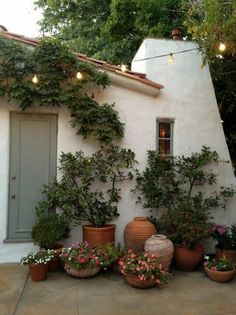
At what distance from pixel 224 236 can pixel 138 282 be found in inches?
81.0

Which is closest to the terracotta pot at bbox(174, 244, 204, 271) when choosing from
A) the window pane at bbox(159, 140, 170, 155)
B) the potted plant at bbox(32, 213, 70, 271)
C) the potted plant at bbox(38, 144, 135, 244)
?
the potted plant at bbox(38, 144, 135, 244)

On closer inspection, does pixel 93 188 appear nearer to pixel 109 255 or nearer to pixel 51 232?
pixel 51 232

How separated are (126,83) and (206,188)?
257 centimetres

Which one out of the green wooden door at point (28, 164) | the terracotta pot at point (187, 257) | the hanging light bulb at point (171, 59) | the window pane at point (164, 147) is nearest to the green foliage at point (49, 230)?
the green wooden door at point (28, 164)

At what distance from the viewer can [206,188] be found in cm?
675

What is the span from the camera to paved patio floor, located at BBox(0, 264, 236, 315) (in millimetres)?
4258

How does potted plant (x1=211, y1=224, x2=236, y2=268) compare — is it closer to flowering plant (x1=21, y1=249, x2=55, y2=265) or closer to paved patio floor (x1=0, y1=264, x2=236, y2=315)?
paved patio floor (x1=0, y1=264, x2=236, y2=315)

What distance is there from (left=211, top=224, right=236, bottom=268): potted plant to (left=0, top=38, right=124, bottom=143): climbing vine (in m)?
2.48

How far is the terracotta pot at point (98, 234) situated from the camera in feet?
19.2

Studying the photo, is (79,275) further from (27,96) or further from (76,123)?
(27,96)

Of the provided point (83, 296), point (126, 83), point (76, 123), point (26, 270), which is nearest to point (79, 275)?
point (83, 296)

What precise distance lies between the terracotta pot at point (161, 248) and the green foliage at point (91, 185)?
39.8 inches

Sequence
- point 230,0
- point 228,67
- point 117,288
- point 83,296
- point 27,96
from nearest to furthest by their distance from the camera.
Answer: point 83,296 < point 117,288 < point 230,0 < point 27,96 < point 228,67

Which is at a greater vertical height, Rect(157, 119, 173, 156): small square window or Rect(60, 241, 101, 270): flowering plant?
Rect(157, 119, 173, 156): small square window
